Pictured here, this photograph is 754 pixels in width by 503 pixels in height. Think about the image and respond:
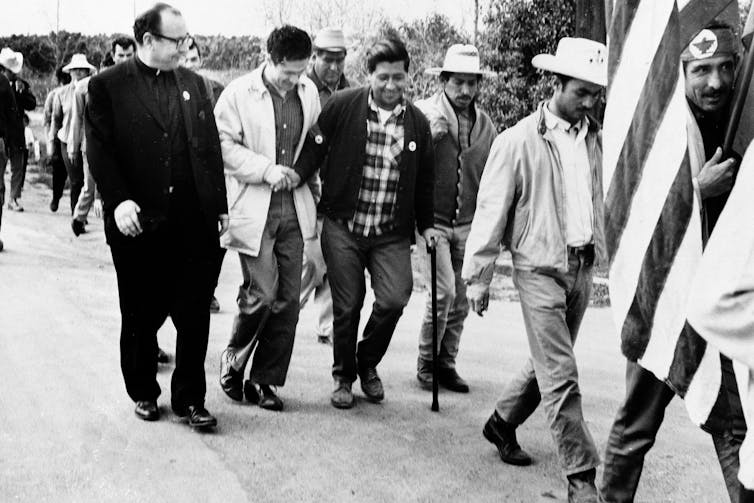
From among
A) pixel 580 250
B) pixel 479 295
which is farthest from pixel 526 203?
pixel 479 295

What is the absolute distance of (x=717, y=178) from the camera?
3584mm

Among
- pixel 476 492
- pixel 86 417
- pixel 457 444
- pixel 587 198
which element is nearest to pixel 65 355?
pixel 86 417

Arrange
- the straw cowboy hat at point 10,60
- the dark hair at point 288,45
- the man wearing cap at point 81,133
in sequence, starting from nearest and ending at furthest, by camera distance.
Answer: the dark hair at point 288,45, the man wearing cap at point 81,133, the straw cowboy hat at point 10,60

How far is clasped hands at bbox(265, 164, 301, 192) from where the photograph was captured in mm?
5969

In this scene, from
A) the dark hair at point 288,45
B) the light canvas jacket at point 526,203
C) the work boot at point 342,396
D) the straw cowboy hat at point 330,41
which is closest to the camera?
the light canvas jacket at point 526,203

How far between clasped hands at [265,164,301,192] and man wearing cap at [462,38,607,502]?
4.43 feet

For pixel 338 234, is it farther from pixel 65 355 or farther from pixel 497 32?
pixel 497 32

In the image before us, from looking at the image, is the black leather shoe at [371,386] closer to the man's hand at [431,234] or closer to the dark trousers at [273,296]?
the dark trousers at [273,296]

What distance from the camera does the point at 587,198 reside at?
16.5 ft

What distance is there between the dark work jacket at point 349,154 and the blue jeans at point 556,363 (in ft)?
4.12

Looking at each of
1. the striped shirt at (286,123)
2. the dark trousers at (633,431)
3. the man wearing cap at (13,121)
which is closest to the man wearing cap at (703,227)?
the dark trousers at (633,431)

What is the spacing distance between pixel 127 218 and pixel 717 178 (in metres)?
3.02

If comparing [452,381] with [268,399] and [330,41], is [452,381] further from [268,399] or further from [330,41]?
[330,41]

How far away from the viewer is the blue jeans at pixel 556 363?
4754 millimetres
